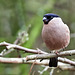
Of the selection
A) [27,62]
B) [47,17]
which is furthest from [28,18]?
[27,62]

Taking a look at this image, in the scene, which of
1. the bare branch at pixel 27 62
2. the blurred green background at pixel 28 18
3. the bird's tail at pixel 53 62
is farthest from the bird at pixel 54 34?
the blurred green background at pixel 28 18

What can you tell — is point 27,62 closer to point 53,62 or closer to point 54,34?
point 53,62

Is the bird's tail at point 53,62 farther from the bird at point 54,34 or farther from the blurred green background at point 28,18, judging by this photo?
the blurred green background at point 28,18

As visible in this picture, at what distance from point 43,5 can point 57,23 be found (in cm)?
169

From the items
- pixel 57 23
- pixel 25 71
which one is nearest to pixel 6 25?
pixel 25 71

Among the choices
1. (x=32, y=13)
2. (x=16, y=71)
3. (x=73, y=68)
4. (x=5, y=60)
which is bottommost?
(x=16, y=71)

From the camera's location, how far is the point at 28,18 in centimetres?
393

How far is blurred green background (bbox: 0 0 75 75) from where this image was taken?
356 cm

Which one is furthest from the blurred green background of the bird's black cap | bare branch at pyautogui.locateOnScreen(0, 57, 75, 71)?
the bird's black cap

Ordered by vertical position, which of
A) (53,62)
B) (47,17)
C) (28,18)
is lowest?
(53,62)

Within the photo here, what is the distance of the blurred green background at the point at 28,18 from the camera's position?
3.56 m

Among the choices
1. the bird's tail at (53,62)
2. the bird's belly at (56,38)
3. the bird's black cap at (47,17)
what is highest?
the bird's black cap at (47,17)

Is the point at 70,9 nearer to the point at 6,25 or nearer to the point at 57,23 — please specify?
the point at 6,25

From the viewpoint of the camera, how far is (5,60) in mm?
2195
